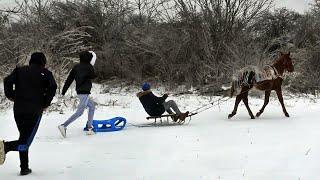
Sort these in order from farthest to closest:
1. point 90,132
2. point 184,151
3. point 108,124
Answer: point 108,124 → point 90,132 → point 184,151

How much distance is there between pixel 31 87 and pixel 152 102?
4.41 m

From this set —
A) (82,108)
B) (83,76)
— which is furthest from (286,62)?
(82,108)

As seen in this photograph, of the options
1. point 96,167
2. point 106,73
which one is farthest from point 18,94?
point 106,73

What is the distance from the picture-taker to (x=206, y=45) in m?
24.2

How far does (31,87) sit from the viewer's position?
7.25 metres

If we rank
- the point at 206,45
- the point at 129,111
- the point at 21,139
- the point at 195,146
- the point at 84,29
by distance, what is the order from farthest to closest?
the point at 84,29
the point at 206,45
the point at 129,111
the point at 195,146
the point at 21,139

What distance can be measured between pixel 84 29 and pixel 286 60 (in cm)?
1890

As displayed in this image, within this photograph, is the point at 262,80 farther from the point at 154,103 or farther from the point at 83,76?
the point at 83,76

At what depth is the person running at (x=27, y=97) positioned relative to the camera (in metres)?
7.07

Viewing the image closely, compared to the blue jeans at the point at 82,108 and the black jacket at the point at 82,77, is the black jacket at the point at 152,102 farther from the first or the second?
the black jacket at the point at 82,77

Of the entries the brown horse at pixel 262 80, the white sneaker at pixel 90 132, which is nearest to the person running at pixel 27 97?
the white sneaker at pixel 90 132

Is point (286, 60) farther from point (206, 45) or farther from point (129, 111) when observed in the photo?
point (206, 45)

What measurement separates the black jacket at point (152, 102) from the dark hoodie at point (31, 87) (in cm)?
411

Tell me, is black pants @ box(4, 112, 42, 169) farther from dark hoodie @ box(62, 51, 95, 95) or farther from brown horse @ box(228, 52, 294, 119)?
brown horse @ box(228, 52, 294, 119)
